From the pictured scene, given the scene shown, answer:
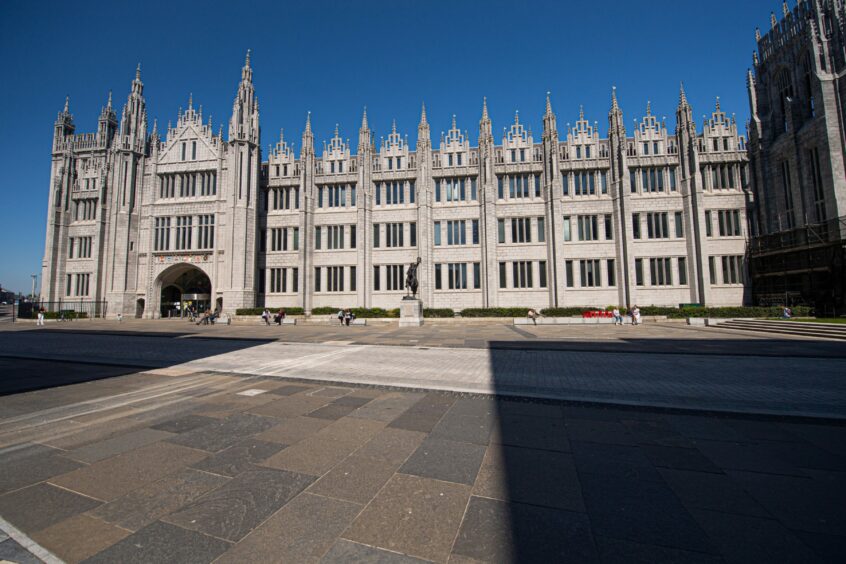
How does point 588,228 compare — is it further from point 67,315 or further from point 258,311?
point 67,315

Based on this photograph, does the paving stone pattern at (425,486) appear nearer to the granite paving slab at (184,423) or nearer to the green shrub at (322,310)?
the granite paving slab at (184,423)

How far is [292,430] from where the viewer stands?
4.64 meters

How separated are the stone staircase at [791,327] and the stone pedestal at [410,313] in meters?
21.1

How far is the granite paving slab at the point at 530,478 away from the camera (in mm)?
2915

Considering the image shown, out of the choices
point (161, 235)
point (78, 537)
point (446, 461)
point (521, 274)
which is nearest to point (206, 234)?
point (161, 235)

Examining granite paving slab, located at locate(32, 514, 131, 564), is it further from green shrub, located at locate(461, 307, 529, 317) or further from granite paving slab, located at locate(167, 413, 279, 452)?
green shrub, located at locate(461, 307, 529, 317)

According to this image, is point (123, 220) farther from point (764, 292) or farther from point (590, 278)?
point (764, 292)

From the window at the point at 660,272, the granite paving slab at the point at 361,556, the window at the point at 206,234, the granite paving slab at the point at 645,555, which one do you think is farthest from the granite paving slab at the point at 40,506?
the window at the point at 206,234

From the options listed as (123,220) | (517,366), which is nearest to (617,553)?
(517,366)

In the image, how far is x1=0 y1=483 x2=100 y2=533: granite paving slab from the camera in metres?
2.60

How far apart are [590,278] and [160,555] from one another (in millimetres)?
36659

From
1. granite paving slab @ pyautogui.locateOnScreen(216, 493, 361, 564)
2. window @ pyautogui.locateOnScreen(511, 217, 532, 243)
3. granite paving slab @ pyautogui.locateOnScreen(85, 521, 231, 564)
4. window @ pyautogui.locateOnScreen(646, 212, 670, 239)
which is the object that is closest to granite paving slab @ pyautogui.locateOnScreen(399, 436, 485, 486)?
granite paving slab @ pyautogui.locateOnScreen(216, 493, 361, 564)

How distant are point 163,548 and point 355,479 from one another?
147 cm

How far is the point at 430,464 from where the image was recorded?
11.8 feet
